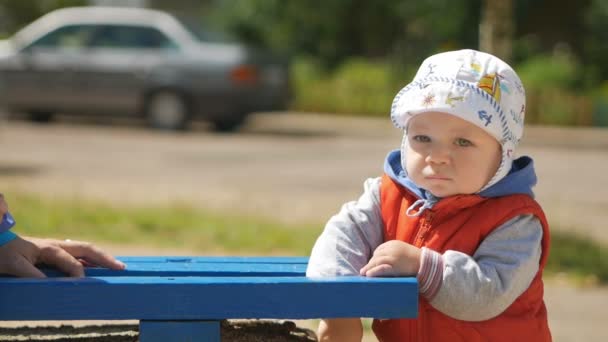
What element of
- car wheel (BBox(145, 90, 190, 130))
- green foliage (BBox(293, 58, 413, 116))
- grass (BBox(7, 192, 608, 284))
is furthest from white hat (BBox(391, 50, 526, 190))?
green foliage (BBox(293, 58, 413, 116))

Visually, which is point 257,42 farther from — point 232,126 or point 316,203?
point 316,203

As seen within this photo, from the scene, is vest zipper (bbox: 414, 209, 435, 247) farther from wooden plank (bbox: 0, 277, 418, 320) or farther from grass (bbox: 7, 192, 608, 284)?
grass (bbox: 7, 192, 608, 284)

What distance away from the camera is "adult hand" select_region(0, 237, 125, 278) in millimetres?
2490

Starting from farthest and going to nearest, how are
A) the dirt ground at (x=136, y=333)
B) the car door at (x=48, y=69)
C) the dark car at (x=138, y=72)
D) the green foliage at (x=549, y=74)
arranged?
the green foliage at (x=549, y=74) < the car door at (x=48, y=69) < the dark car at (x=138, y=72) < the dirt ground at (x=136, y=333)

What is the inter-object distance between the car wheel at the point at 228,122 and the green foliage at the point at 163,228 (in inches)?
332

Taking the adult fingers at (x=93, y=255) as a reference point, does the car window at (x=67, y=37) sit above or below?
above

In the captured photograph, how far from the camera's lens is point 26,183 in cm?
1022

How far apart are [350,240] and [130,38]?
14.9 metres

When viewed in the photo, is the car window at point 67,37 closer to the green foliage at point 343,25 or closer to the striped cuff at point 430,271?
the green foliage at point 343,25

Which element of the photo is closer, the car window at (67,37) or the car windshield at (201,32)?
the car windshield at (201,32)

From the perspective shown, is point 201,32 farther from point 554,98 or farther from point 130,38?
point 554,98

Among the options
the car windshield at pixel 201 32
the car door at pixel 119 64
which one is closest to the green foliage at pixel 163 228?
the car door at pixel 119 64

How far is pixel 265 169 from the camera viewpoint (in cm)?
1227

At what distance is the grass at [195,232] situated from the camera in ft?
22.8
